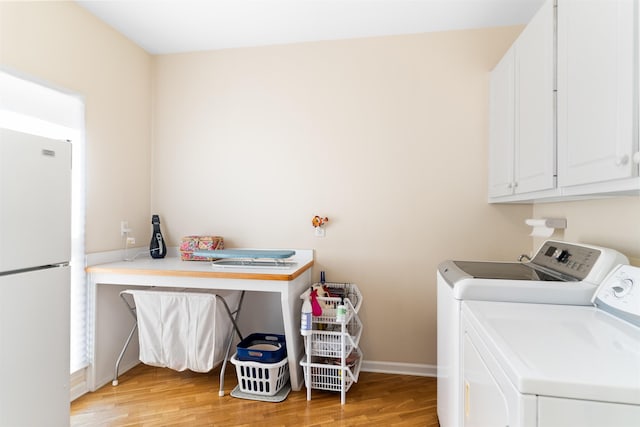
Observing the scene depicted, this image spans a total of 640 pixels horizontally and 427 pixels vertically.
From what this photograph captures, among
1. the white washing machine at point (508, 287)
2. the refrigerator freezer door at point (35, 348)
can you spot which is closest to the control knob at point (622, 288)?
the white washing machine at point (508, 287)

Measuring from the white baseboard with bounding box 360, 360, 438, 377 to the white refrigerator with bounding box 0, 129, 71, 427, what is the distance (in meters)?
1.83

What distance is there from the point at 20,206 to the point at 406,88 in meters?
2.34

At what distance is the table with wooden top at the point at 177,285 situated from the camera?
2.02m

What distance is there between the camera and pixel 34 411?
1393 mm

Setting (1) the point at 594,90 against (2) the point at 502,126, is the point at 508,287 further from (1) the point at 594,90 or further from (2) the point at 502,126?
(2) the point at 502,126

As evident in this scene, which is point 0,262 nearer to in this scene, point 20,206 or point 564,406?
point 20,206

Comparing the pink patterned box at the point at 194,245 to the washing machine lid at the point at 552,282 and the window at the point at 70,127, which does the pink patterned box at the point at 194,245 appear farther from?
the washing machine lid at the point at 552,282

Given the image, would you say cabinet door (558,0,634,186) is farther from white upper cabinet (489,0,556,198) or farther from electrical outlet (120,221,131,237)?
electrical outlet (120,221,131,237)

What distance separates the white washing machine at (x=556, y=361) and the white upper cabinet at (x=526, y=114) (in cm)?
59

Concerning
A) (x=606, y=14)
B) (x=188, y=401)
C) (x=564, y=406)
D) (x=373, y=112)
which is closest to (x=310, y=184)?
(x=373, y=112)

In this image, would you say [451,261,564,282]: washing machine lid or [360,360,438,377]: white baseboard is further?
[360,360,438,377]: white baseboard

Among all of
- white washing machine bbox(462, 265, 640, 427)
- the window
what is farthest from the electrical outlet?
white washing machine bbox(462, 265, 640, 427)

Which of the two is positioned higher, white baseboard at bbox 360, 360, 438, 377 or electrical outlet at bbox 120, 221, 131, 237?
electrical outlet at bbox 120, 221, 131, 237

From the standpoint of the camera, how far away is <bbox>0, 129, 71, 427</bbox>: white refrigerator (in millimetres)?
1279
